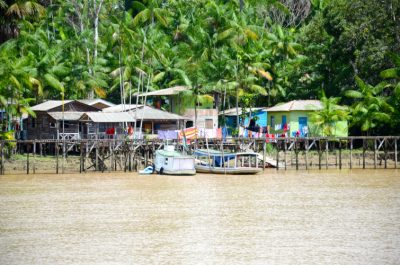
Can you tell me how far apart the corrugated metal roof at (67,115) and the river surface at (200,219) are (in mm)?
11618

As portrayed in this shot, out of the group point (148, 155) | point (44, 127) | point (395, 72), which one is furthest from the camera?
point (44, 127)

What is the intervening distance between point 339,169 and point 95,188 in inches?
732

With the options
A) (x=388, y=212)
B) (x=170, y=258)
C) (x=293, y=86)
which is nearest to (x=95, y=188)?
(x=388, y=212)

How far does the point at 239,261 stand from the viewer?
87.4 ft

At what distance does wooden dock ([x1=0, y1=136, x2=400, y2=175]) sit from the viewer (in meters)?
55.4

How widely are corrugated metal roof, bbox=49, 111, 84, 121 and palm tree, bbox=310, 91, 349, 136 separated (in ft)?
56.7

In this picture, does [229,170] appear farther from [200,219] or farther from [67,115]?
[200,219]

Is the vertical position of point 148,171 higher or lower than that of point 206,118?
lower

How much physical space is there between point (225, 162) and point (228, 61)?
53.0ft

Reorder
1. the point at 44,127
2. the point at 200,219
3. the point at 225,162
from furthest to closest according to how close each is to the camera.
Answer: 1. the point at 44,127
2. the point at 225,162
3. the point at 200,219

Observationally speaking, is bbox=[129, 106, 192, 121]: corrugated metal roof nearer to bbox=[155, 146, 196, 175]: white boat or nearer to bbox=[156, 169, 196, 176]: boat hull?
bbox=[155, 146, 196, 175]: white boat

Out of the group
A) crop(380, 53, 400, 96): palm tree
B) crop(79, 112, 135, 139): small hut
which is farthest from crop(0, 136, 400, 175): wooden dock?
crop(380, 53, 400, 96): palm tree

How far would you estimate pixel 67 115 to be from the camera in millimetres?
64312

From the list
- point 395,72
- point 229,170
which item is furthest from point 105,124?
point 395,72
